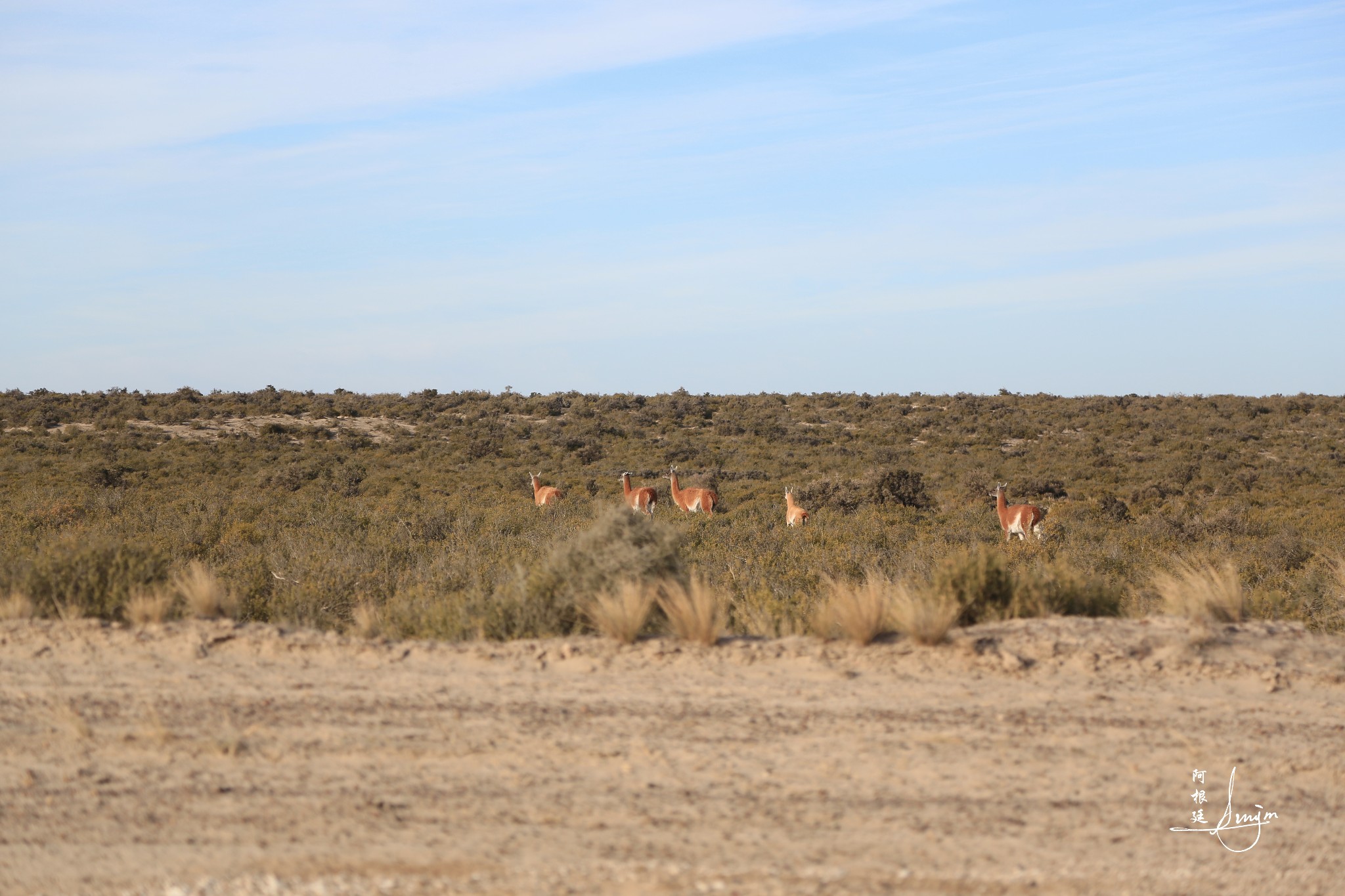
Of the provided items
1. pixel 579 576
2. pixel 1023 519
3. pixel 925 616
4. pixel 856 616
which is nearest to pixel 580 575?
pixel 579 576

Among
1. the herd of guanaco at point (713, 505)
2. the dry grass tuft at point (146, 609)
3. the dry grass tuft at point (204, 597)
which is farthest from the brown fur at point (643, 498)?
the dry grass tuft at point (146, 609)

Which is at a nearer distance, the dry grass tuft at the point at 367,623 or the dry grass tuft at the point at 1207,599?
the dry grass tuft at the point at 367,623

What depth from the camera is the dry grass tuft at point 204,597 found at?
8250 mm

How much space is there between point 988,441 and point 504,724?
116 feet

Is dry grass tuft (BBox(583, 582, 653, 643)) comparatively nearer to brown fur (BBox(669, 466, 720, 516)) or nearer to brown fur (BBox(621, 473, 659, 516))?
brown fur (BBox(669, 466, 720, 516))

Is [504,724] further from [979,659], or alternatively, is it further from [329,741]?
[979,659]

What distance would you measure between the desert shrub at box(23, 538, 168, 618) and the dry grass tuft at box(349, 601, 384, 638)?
68.3 inches

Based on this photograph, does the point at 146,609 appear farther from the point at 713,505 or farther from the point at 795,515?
the point at 713,505

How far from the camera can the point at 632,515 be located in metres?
9.40

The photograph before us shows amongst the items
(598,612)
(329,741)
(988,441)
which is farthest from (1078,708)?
(988,441)

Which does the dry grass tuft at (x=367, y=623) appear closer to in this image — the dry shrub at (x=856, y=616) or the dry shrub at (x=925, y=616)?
the dry shrub at (x=856, y=616)

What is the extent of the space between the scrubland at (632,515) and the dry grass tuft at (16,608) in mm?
48

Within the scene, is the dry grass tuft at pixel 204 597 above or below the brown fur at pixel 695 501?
below

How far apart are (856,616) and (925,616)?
510 mm
